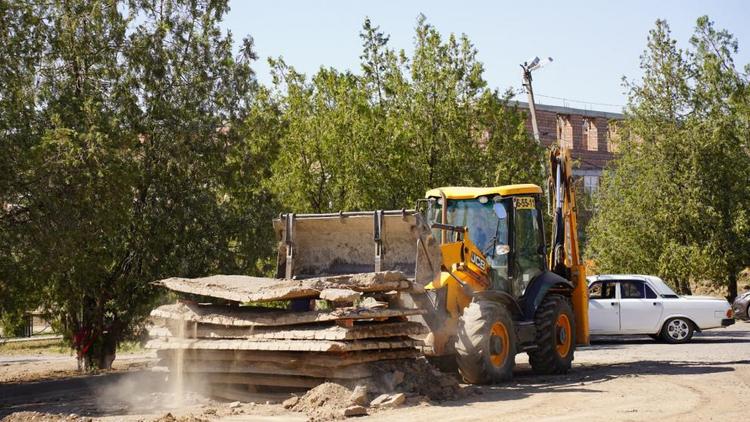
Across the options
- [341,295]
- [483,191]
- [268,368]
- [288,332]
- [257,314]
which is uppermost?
[483,191]

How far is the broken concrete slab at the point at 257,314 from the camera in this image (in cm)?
1144

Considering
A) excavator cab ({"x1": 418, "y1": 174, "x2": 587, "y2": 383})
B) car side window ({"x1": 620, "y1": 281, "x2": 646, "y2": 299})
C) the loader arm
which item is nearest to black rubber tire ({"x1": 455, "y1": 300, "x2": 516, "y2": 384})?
excavator cab ({"x1": 418, "y1": 174, "x2": 587, "y2": 383})

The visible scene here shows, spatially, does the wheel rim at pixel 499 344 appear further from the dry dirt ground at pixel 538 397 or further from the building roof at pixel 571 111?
the building roof at pixel 571 111

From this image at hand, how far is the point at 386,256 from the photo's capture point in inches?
528

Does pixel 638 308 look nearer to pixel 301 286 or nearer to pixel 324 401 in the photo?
pixel 301 286

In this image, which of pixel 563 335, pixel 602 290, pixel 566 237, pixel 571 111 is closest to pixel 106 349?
pixel 563 335

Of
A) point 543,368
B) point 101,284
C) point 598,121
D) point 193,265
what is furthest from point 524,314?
point 598,121

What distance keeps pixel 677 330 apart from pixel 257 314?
13.0 metres

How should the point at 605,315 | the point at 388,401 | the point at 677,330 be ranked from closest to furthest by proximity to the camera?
the point at 388,401 → the point at 605,315 → the point at 677,330

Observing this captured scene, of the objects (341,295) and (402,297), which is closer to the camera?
(341,295)

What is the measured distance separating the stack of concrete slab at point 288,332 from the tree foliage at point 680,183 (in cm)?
2059

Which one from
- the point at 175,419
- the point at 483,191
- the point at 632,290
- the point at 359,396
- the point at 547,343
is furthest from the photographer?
the point at 632,290

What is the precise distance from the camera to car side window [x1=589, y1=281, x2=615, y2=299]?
2162cm

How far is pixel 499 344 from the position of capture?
532 inches
